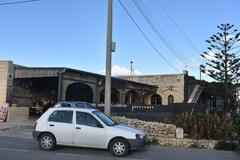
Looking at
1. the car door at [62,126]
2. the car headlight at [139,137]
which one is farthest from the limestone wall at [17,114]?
the car headlight at [139,137]

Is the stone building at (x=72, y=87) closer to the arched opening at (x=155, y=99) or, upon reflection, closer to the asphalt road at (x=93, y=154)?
the arched opening at (x=155, y=99)

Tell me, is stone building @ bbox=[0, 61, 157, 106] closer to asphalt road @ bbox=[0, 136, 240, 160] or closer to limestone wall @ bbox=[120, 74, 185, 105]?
limestone wall @ bbox=[120, 74, 185, 105]

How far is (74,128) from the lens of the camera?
46.4 ft

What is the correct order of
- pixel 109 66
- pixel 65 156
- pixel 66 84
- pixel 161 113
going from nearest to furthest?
pixel 65 156
pixel 109 66
pixel 161 113
pixel 66 84

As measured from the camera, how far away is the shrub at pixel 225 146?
659 inches

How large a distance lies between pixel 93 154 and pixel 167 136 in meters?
5.46

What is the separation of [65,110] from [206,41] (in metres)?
27.8

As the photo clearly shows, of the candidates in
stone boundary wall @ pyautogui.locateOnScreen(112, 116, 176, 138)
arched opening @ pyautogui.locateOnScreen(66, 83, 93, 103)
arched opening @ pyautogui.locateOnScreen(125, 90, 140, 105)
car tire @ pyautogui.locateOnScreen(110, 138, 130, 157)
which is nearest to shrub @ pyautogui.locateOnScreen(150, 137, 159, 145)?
stone boundary wall @ pyautogui.locateOnScreen(112, 116, 176, 138)

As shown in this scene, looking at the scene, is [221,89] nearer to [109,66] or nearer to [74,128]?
[109,66]

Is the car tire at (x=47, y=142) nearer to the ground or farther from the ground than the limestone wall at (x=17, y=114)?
nearer to the ground

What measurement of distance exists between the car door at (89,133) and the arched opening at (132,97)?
36.7m

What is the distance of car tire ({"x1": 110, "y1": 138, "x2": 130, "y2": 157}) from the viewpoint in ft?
44.6

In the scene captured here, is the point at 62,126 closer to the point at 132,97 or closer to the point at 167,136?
the point at 167,136

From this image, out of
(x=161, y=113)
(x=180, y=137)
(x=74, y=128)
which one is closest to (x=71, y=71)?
(x=161, y=113)
